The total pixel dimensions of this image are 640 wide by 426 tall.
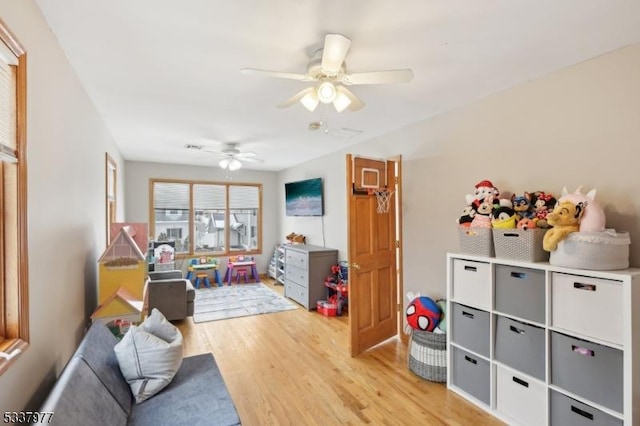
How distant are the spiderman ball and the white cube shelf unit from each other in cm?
27

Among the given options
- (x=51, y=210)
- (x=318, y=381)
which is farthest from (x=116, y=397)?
(x=318, y=381)

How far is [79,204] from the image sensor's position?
7.72 ft

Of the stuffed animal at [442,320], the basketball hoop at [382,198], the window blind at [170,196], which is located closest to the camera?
the stuffed animal at [442,320]

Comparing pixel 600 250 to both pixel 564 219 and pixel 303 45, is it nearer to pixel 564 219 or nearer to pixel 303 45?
pixel 564 219

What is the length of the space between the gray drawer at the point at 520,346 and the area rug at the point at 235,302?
3164mm

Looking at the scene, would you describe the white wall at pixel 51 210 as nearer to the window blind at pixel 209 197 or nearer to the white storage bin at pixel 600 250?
the white storage bin at pixel 600 250

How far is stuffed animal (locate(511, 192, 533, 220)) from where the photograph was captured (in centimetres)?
228

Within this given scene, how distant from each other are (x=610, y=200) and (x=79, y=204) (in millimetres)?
3692

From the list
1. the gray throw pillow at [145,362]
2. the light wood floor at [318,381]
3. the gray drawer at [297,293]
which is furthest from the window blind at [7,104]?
the gray drawer at [297,293]

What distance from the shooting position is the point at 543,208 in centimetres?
218

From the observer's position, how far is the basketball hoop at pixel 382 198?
3461 mm

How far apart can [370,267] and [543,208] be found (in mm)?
1681

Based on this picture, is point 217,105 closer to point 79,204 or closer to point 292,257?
point 79,204

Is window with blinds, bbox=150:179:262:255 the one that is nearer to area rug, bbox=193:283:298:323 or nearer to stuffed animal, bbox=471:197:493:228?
area rug, bbox=193:283:298:323
